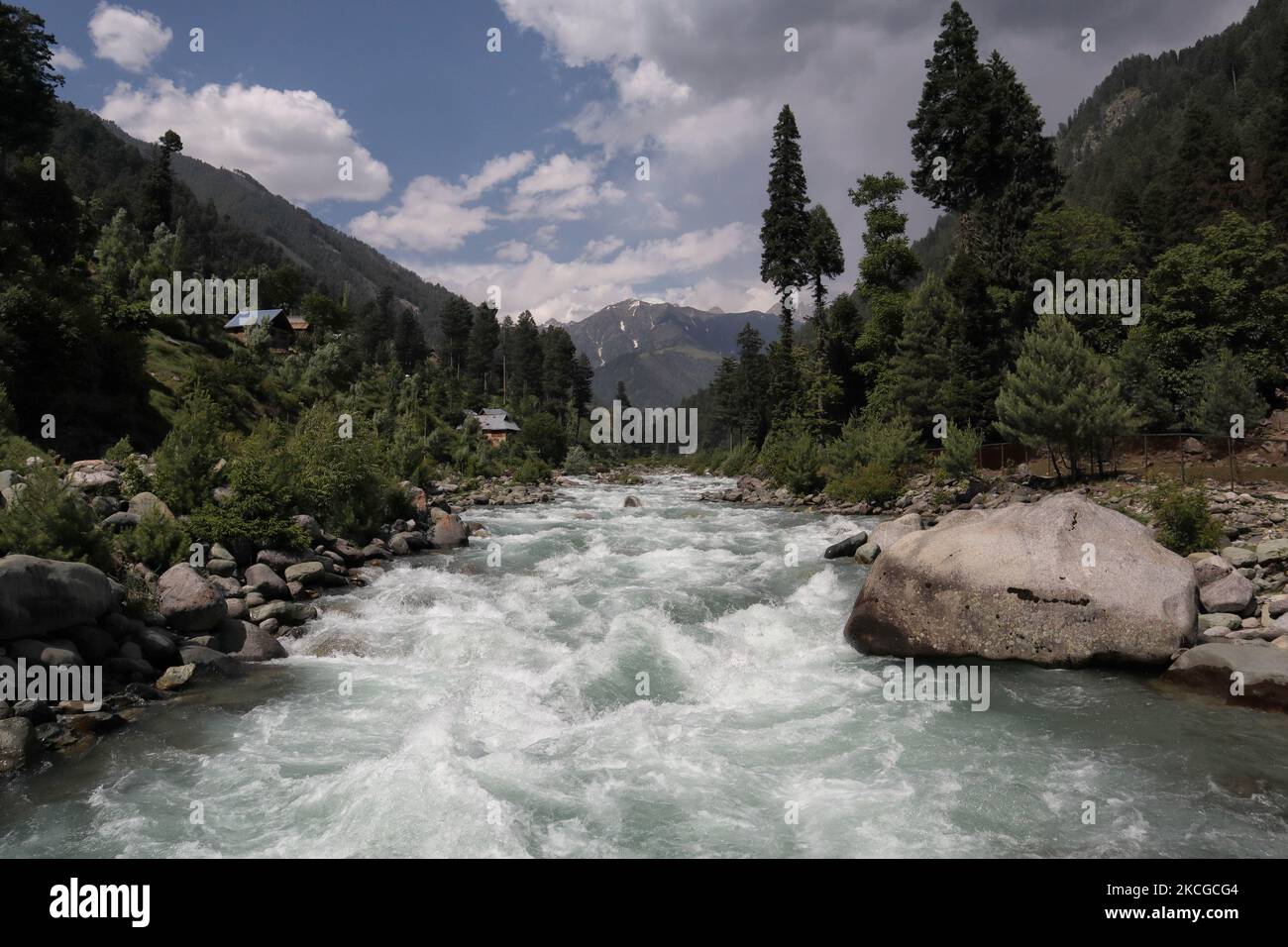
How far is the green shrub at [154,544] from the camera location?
51.4 ft

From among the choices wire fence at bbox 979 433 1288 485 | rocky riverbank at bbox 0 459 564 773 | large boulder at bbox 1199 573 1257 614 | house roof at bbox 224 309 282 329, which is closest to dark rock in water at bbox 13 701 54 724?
rocky riverbank at bbox 0 459 564 773

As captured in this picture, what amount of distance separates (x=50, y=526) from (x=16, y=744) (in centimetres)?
583

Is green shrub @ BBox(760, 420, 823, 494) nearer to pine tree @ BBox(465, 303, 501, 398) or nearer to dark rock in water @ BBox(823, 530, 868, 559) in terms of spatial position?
dark rock in water @ BBox(823, 530, 868, 559)

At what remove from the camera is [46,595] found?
11.0 meters

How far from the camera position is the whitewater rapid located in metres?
7.55

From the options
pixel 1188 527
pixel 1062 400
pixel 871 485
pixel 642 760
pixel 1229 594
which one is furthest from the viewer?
pixel 871 485

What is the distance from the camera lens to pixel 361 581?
19797 mm

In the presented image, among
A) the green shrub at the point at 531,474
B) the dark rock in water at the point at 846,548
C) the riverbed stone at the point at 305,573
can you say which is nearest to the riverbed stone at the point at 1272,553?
the dark rock in water at the point at 846,548

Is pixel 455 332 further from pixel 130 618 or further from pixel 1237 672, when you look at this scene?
pixel 1237 672

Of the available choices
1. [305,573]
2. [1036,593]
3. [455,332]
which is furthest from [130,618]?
[455,332]

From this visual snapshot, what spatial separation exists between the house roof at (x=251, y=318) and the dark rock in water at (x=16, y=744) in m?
62.0
